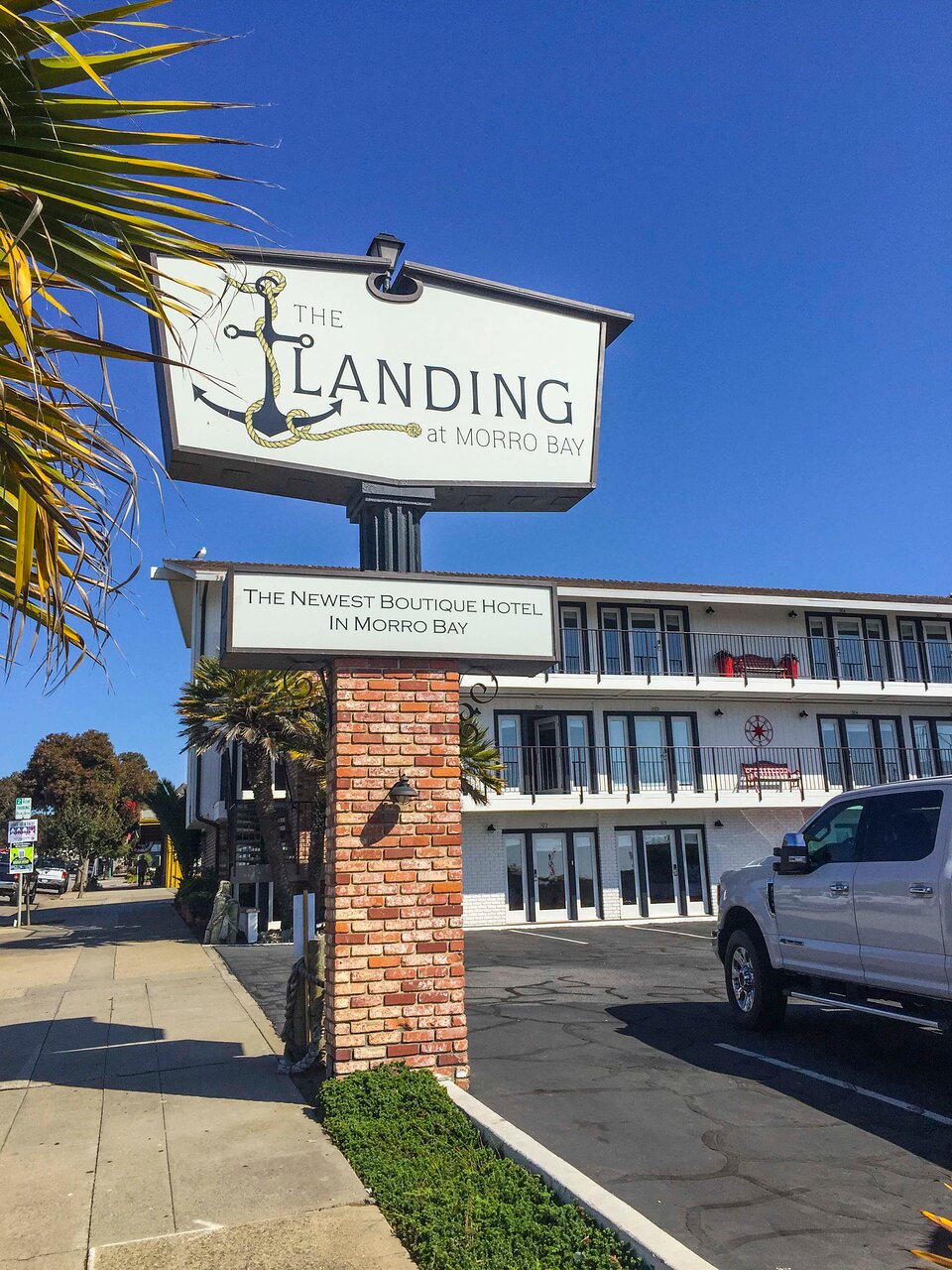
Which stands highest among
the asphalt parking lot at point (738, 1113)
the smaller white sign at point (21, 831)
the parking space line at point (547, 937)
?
the smaller white sign at point (21, 831)

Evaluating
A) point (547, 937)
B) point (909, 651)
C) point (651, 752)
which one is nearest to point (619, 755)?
point (651, 752)

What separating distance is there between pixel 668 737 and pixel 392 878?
21.1 meters

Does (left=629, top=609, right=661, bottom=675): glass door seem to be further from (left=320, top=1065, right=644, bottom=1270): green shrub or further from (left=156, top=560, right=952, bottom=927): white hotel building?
(left=320, top=1065, right=644, bottom=1270): green shrub

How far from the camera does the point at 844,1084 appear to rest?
23.8 ft

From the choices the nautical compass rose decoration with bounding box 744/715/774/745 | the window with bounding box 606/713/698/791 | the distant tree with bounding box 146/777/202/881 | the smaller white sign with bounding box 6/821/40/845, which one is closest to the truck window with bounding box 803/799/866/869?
the window with bounding box 606/713/698/791

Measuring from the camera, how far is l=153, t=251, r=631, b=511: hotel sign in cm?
722

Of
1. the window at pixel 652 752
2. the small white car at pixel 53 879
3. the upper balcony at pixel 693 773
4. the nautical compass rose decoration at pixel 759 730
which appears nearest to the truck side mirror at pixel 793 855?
the upper balcony at pixel 693 773

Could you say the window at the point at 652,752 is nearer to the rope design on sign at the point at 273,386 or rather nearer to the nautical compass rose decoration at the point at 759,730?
the nautical compass rose decoration at the point at 759,730

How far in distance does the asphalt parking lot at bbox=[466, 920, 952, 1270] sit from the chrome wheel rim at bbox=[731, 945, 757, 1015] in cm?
28

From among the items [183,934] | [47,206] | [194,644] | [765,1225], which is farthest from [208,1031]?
[194,644]

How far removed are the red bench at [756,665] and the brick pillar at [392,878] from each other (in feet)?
71.0

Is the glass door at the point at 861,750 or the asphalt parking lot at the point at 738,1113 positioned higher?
the glass door at the point at 861,750

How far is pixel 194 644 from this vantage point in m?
26.2

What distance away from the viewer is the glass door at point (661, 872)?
86.3 feet
